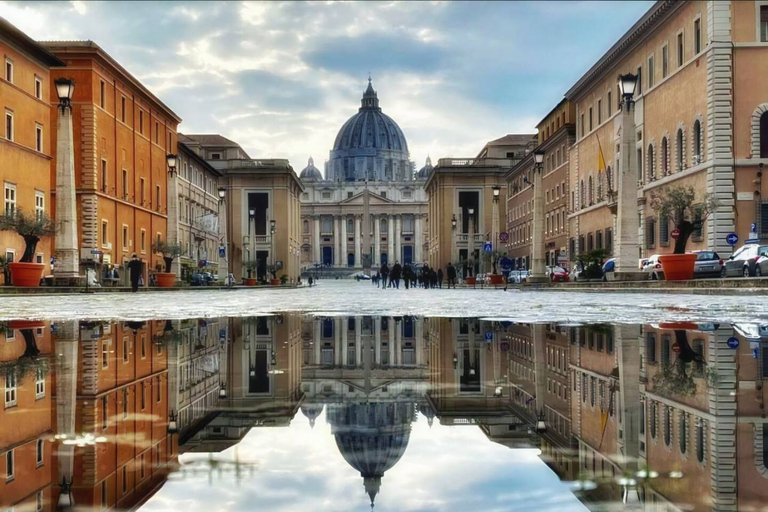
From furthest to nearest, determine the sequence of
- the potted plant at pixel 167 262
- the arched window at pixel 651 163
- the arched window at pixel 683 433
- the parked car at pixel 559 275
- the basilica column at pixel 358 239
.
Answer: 1. the basilica column at pixel 358 239
2. the parked car at pixel 559 275
3. the arched window at pixel 651 163
4. the potted plant at pixel 167 262
5. the arched window at pixel 683 433

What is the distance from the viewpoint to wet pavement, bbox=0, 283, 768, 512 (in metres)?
2.34

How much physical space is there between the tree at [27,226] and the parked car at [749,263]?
25344 millimetres

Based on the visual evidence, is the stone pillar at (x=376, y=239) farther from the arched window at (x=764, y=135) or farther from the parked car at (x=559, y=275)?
the arched window at (x=764, y=135)

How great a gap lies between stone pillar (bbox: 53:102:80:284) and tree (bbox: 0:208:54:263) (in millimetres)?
896

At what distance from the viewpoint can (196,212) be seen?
75.4m

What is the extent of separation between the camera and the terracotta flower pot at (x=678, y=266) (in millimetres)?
27094

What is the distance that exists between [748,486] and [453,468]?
84 cm

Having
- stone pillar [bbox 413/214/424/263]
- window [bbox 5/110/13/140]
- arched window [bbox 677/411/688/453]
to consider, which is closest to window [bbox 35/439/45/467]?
arched window [bbox 677/411/688/453]

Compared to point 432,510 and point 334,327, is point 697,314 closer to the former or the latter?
point 334,327

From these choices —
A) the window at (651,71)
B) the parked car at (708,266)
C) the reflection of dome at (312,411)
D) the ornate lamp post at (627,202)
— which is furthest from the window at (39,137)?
the reflection of dome at (312,411)

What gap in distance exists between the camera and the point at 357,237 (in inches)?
7008

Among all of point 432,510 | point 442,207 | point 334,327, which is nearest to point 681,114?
point 334,327

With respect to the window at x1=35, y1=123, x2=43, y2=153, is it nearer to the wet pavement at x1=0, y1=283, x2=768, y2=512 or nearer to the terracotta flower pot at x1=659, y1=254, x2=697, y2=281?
the terracotta flower pot at x1=659, y1=254, x2=697, y2=281

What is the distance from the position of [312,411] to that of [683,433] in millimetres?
1534
